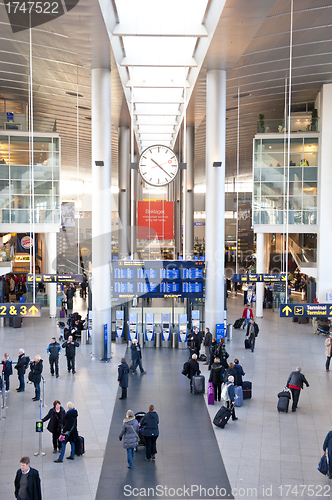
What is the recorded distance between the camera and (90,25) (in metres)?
12.7

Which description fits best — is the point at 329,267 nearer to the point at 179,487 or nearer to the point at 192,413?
the point at 192,413

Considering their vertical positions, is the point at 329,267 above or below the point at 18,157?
below

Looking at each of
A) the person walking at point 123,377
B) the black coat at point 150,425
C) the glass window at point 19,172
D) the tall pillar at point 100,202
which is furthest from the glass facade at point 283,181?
the black coat at point 150,425

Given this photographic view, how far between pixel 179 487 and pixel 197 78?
561 inches

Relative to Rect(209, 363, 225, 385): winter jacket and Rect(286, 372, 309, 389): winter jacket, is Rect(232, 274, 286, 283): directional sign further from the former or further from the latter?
Rect(286, 372, 309, 389): winter jacket

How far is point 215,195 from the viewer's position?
18000 mm

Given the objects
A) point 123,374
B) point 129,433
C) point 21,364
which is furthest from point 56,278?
point 129,433

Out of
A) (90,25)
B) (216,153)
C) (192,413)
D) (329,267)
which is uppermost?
(90,25)

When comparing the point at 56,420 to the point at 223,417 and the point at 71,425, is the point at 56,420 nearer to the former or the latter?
the point at 71,425

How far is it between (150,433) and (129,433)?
43 cm

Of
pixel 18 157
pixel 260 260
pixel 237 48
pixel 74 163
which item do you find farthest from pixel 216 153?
pixel 74 163

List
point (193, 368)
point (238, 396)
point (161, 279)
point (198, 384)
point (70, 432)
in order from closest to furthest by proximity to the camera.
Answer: point (70, 432)
point (238, 396)
point (198, 384)
point (193, 368)
point (161, 279)

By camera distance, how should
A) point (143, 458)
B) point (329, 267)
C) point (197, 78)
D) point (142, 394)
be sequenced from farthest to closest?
point (329, 267)
point (197, 78)
point (142, 394)
point (143, 458)

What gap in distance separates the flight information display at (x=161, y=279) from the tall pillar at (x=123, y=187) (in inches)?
406
